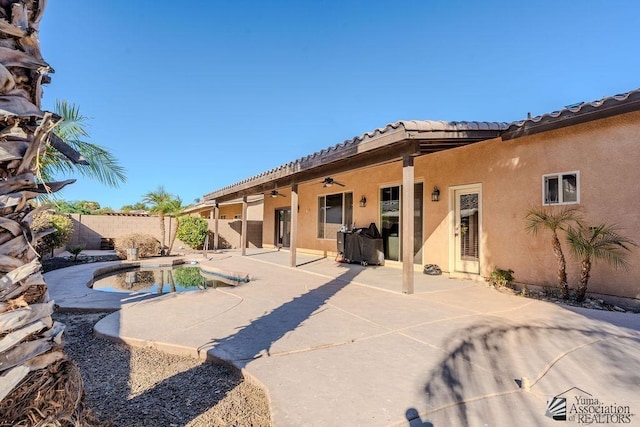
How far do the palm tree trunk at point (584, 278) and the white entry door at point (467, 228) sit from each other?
216 cm

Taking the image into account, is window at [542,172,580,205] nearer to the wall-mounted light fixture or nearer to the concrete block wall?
the wall-mounted light fixture

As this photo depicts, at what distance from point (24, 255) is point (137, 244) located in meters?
13.3

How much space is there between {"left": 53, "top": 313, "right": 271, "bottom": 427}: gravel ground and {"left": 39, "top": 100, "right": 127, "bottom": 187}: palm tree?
86.2 inches

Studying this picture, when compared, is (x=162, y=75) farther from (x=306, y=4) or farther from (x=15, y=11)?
(x=15, y=11)

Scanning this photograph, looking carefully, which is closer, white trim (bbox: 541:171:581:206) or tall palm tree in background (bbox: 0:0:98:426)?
tall palm tree in background (bbox: 0:0:98:426)

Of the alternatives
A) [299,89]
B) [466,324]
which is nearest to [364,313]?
[466,324]

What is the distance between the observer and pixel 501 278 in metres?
6.67

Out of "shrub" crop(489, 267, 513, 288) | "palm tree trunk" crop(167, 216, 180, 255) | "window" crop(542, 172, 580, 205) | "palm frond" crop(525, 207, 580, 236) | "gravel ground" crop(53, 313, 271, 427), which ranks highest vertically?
"window" crop(542, 172, 580, 205)

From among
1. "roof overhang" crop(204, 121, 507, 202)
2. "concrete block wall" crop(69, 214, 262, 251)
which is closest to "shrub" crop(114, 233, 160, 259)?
"concrete block wall" crop(69, 214, 262, 251)

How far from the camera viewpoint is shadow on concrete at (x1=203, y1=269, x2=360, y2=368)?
3305mm

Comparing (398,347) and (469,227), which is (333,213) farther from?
(398,347)

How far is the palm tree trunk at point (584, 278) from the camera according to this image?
5355 mm

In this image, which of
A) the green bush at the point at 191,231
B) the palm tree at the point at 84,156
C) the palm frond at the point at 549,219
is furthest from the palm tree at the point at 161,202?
the palm frond at the point at 549,219

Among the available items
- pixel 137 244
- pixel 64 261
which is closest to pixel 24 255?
pixel 64 261
